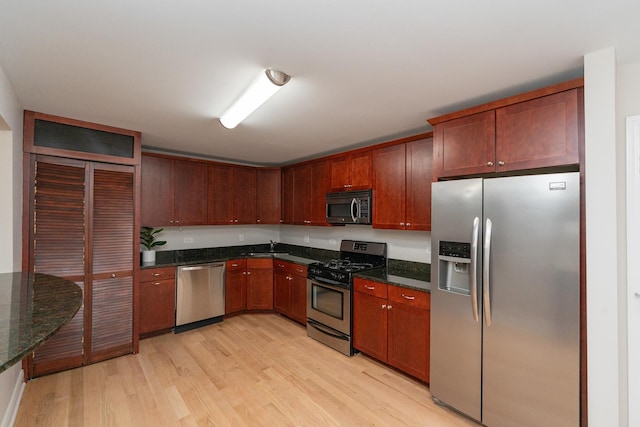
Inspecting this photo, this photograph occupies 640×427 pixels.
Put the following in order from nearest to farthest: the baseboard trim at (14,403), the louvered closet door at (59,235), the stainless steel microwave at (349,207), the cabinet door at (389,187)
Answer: the baseboard trim at (14,403), the louvered closet door at (59,235), the cabinet door at (389,187), the stainless steel microwave at (349,207)

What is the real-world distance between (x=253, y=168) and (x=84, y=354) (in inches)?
124

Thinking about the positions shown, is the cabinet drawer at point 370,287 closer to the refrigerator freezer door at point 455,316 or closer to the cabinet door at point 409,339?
the cabinet door at point 409,339

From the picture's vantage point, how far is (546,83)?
203cm

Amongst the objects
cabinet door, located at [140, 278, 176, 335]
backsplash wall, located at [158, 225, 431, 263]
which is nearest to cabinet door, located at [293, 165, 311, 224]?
backsplash wall, located at [158, 225, 431, 263]

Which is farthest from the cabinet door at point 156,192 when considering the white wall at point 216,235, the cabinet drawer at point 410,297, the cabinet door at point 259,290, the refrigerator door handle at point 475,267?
the refrigerator door handle at point 475,267

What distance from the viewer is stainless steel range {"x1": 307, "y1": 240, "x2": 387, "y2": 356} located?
3.27m

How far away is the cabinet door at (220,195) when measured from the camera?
4379 mm

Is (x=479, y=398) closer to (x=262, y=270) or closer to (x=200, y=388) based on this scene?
(x=200, y=388)

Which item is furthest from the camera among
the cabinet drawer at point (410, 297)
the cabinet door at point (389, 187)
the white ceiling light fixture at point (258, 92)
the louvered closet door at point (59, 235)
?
the cabinet door at point (389, 187)

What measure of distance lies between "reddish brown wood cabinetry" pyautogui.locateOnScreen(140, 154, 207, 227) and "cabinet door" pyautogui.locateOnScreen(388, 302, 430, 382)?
3.00 m

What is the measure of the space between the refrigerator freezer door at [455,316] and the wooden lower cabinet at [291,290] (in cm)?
197

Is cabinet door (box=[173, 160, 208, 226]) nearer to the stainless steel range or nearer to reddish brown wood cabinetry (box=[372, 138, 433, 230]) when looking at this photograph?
the stainless steel range

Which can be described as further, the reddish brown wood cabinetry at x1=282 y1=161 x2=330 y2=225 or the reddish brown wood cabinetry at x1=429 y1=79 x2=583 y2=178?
the reddish brown wood cabinetry at x1=282 y1=161 x2=330 y2=225

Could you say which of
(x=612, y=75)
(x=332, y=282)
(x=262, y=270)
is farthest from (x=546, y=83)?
(x=262, y=270)
